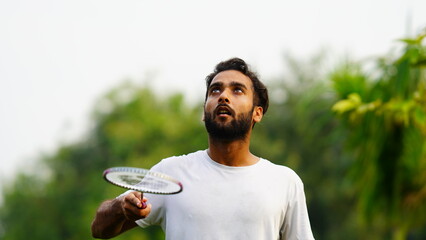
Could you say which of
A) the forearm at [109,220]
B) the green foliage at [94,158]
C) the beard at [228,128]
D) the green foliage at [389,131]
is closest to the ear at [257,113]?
the beard at [228,128]

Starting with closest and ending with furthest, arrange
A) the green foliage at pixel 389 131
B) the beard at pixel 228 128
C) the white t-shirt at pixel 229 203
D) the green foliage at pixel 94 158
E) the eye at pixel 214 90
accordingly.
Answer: the white t-shirt at pixel 229 203, the beard at pixel 228 128, the eye at pixel 214 90, the green foliage at pixel 389 131, the green foliage at pixel 94 158

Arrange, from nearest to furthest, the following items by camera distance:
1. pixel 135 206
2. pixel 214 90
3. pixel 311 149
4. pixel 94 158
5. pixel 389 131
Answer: pixel 135 206
pixel 214 90
pixel 389 131
pixel 311 149
pixel 94 158

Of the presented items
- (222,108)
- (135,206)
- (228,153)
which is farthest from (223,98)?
(135,206)

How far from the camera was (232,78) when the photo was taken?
504cm

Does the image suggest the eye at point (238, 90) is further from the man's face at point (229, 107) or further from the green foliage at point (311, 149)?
the green foliage at point (311, 149)

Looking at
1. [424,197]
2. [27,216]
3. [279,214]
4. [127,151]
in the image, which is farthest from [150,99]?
[279,214]

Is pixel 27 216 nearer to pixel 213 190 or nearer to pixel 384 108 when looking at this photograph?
pixel 384 108

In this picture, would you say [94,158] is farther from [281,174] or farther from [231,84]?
[281,174]

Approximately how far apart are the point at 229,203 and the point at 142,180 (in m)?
0.55

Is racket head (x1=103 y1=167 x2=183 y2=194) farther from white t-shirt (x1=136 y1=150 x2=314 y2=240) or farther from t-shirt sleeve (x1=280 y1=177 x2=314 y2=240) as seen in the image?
t-shirt sleeve (x1=280 y1=177 x2=314 y2=240)

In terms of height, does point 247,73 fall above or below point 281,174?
above

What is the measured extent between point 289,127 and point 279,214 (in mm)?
36042

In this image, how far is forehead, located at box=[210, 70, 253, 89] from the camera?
16.5ft

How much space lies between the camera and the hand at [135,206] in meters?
4.31
